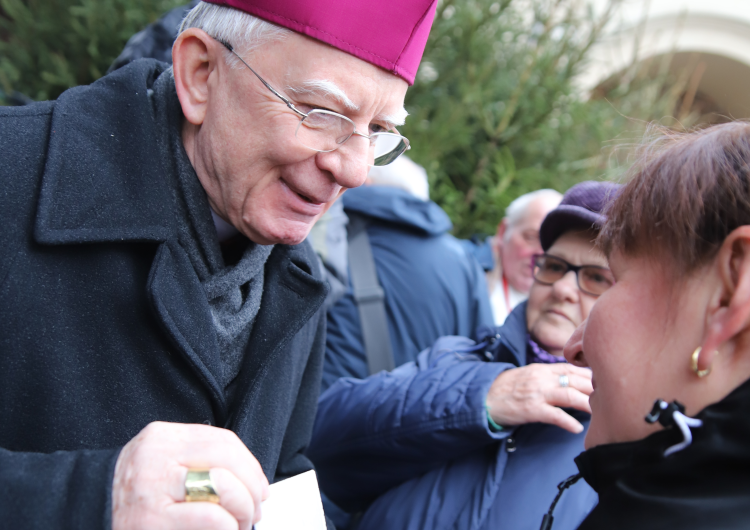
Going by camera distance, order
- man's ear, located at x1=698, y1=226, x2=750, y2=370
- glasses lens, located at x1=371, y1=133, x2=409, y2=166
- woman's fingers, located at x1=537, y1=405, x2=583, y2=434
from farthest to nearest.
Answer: woman's fingers, located at x1=537, y1=405, x2=583, y2=434
glasses lens, located at x1=371, y1=133, x2=409, y2=166
man's ear, located at x1=698, y1=226, x2=750, y2=370

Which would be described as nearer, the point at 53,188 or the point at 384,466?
the point at 53,188

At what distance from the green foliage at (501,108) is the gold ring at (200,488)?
12.4 feet

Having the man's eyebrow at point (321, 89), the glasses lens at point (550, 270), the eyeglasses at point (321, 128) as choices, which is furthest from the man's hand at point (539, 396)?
the man's eyebrow at point (321, 89)

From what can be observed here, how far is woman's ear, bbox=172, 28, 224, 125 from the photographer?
1.50 m

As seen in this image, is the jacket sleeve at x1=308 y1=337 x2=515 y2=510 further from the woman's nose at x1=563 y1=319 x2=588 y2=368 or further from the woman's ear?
the woman's ear

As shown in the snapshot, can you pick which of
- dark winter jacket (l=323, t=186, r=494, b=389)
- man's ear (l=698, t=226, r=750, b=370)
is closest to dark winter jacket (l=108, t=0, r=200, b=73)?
dark winter jacket (l=323, t=186, r=494, b=389)

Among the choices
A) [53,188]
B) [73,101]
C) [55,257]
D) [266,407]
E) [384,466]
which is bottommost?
[384,466]

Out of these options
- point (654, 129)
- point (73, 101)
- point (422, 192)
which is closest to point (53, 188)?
point (73, 101)

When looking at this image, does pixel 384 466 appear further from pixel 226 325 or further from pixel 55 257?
pixel 55 257

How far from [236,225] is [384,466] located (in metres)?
1.00

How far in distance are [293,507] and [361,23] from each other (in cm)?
112

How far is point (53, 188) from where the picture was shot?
128cm

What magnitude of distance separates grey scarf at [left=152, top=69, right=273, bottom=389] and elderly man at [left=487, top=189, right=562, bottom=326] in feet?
7.93

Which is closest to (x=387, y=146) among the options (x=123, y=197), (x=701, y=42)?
(x=123, y=197)
